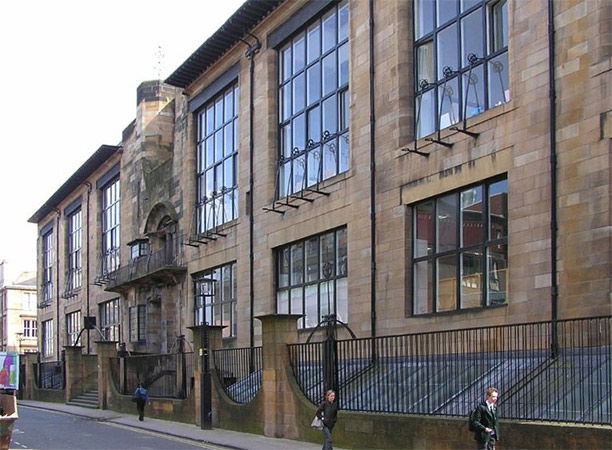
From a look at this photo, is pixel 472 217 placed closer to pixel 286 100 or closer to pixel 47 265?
pixel 286 100

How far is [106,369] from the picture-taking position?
1368 inches

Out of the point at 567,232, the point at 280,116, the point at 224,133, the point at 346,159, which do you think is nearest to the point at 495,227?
the point at 567,232

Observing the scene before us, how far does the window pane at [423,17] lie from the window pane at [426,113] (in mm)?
1586

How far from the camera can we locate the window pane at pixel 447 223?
19953 millimetres

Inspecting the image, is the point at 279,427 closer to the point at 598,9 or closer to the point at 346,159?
the point at 346,159

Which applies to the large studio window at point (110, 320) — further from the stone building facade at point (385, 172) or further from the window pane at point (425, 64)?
the window pane at point (425, 64)

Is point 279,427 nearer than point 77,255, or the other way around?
point 279,427

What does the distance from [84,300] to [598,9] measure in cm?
3969

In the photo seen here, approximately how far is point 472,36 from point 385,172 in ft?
13.3

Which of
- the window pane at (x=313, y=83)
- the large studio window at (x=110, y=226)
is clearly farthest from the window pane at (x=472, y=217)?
the large studio window at (x=110, y=226)

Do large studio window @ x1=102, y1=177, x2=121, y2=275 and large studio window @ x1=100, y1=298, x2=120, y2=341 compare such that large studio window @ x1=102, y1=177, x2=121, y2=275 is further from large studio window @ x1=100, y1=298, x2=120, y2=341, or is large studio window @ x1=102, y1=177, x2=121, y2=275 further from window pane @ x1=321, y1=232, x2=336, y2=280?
window pane @ x1=321, y1=232, x2=336, y2=280

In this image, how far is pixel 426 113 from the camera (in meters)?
21.4

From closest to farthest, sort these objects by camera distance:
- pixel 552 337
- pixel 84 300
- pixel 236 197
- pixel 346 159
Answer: pixel 552 337
pixel 346 159
pixel 236 197
pixel 84 300

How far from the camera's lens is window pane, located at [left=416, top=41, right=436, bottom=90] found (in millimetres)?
21422
